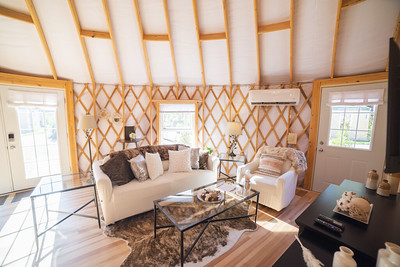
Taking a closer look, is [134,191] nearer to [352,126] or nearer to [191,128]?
[191,128]

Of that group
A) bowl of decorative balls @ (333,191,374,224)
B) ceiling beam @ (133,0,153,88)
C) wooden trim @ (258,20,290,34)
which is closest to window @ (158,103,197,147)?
ceiling beam @ (133,0,153,88)

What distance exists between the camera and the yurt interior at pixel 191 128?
1755 millimetres

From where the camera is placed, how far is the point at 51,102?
3.32 meters

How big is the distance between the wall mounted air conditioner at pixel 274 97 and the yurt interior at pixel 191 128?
20 millimetres

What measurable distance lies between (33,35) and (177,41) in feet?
7.58

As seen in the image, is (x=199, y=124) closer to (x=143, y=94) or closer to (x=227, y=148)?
(x=227, y=148)

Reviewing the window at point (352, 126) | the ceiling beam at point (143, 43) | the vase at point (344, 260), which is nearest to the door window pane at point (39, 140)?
the ceiling beam at point (143, 43)

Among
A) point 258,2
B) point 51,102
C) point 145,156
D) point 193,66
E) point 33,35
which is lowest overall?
point 145,156

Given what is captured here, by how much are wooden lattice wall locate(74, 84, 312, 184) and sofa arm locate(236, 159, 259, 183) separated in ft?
2.90

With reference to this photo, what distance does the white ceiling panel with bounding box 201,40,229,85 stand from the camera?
329 centimetres

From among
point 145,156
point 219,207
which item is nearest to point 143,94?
point 145,156

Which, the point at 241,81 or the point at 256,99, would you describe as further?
the point at 241,81

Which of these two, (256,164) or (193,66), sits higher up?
(193,66)

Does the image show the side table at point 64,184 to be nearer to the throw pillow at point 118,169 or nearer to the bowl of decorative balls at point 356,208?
the throw pillow at point 118,169
